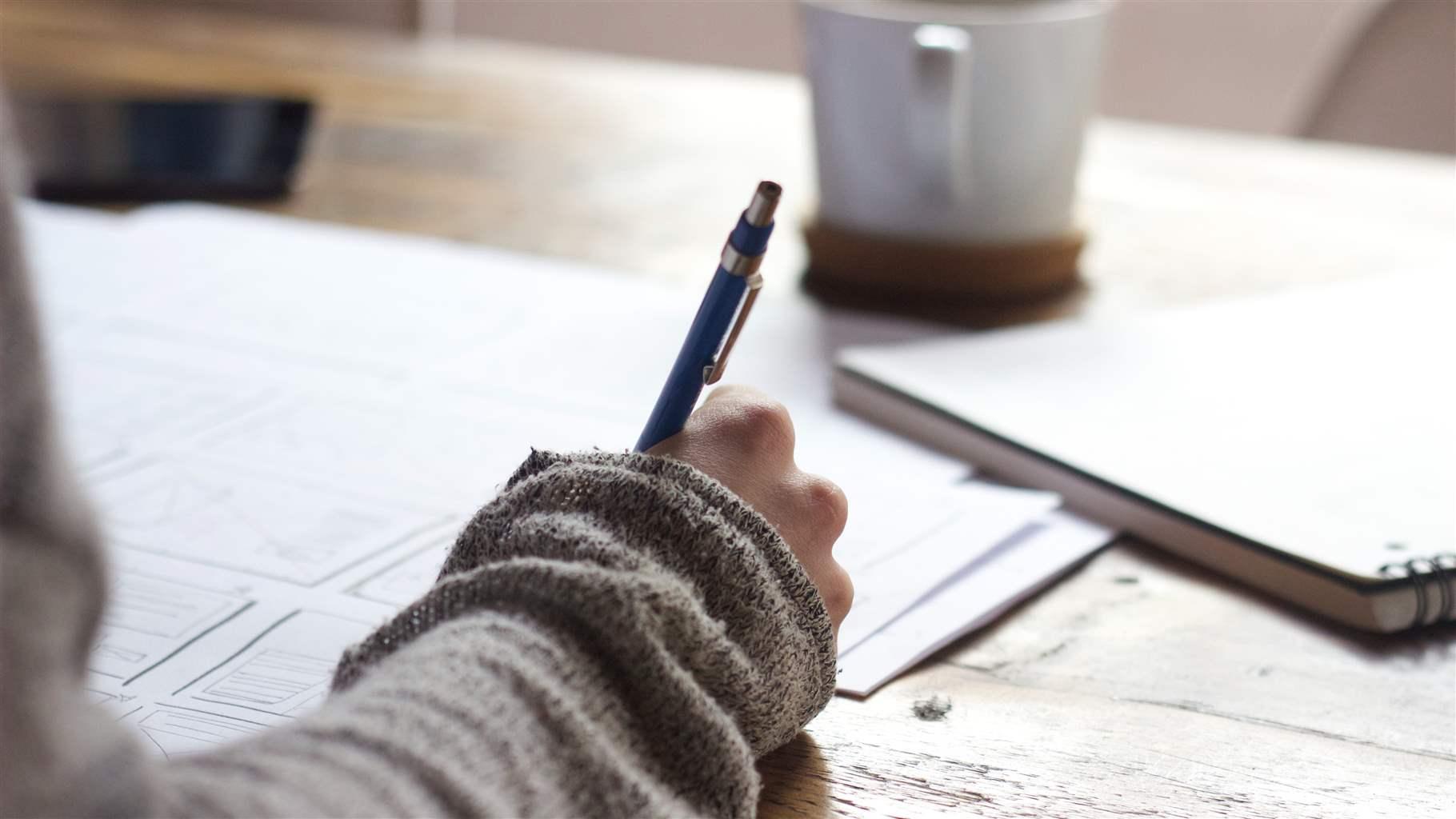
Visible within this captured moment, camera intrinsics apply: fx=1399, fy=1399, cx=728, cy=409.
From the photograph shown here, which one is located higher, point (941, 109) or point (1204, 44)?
point (941, 109)

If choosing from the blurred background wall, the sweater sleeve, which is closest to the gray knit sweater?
the sweater sleeve

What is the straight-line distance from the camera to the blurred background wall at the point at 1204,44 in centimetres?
114

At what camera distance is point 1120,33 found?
6.80ft

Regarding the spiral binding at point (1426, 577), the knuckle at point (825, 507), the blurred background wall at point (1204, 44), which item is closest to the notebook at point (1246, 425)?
the spiral binding at point (1426, 577)

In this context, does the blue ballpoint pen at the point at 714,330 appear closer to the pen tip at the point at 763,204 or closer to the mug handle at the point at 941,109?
the pen tip at the point at 763,204

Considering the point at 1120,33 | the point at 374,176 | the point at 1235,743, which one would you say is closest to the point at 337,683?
the point at 1235,743

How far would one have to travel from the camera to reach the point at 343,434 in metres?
0.58

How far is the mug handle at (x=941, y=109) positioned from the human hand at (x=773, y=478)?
34 cm

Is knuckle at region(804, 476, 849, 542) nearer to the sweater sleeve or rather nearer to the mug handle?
the sweater sleeve

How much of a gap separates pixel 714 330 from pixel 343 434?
9.3 inches

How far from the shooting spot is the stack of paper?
42 centimetres

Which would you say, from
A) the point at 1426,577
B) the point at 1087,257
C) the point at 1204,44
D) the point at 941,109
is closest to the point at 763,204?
the point at 1426,577

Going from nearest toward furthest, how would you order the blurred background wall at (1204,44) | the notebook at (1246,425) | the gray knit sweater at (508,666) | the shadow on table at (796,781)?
the gray knit sweater at (508,666) < the shadow on table at (796,781) < the notebook at (1246,425) < the blurred background wall at (1204,44)

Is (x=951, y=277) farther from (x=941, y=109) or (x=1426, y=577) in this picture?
(x=1426, y=577)
